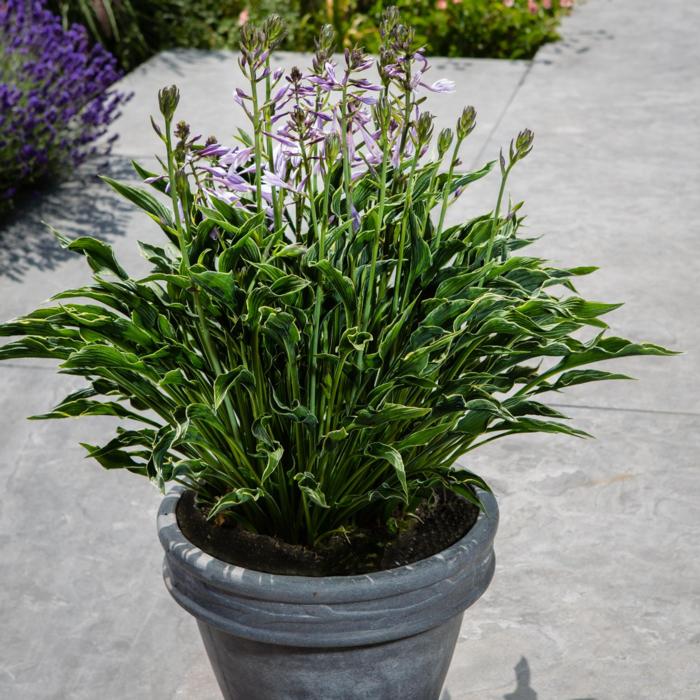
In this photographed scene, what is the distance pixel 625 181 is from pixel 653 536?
265 cm

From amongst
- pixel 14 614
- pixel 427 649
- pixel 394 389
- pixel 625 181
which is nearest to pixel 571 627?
pixel 427 649

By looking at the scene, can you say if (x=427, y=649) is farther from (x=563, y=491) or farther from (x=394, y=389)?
(x=563, y=491)

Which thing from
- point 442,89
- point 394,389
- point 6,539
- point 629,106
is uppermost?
point 442,89

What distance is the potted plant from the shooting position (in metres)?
1.85

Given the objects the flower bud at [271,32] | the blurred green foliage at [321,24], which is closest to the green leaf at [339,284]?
the flower bud at [271,32]

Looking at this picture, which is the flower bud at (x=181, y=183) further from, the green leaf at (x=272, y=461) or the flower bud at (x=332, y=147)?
the green leaf at (x=272, y=461)

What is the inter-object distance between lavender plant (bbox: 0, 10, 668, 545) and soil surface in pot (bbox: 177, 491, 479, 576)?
3 cm

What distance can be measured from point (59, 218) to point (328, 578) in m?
3.47

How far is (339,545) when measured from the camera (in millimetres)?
2035

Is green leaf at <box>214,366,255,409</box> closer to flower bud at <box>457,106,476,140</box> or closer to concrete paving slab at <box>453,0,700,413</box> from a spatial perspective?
flower bud at <box>457,106,476,140</box>

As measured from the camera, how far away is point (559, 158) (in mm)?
5484

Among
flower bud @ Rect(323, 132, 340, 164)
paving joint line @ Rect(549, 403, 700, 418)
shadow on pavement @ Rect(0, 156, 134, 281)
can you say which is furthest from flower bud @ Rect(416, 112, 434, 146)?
shadow on pavement @ Rect(0, 156, 134, 281)

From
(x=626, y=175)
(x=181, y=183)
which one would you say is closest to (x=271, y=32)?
(x=181, y=183)

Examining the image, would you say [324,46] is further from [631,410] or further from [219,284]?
[631,410]
